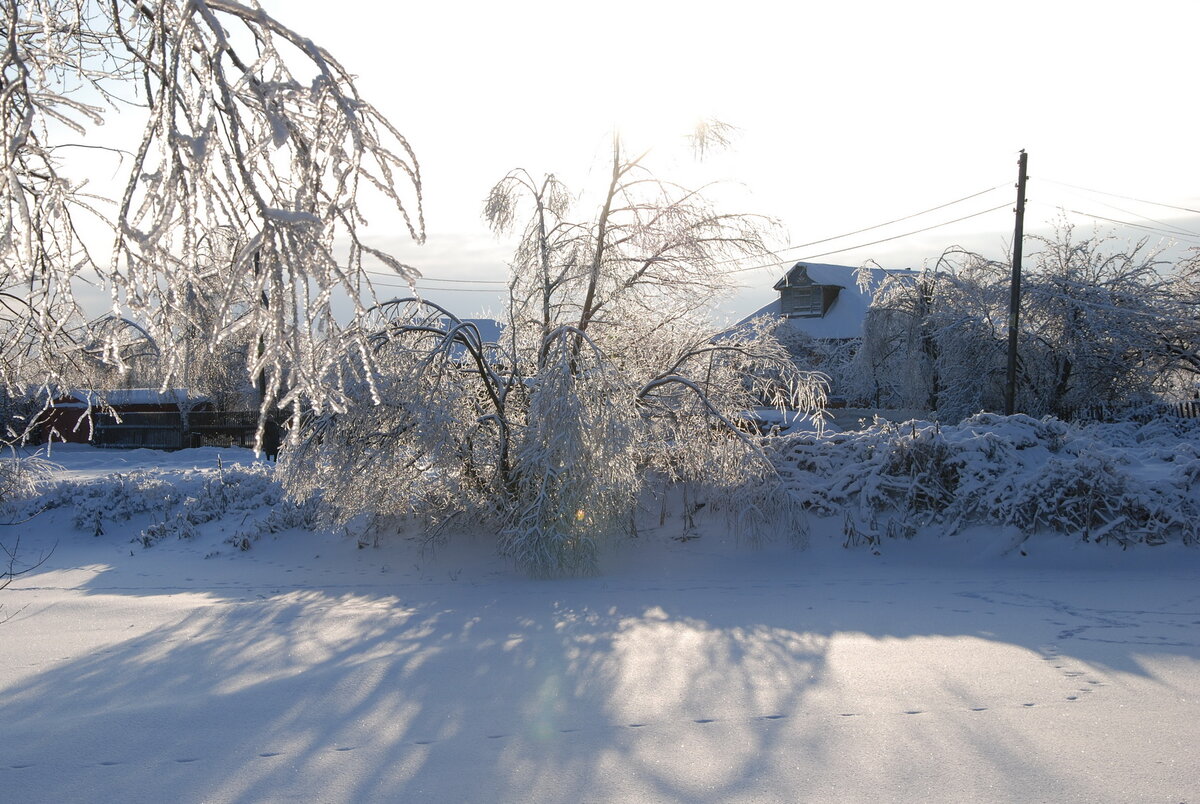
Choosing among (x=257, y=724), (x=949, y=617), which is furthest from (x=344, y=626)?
(x=949, y=617)

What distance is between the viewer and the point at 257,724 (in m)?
4.59

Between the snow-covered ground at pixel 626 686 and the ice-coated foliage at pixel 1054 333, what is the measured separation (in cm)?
1210

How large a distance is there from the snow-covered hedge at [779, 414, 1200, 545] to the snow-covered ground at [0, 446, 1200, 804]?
0.45 meters

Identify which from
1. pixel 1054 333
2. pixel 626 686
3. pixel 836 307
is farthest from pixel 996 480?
pixel 836 307

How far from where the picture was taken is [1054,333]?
70.6 feet

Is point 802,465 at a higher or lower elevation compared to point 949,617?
higher

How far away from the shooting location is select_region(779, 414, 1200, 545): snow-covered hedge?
10.8 meters

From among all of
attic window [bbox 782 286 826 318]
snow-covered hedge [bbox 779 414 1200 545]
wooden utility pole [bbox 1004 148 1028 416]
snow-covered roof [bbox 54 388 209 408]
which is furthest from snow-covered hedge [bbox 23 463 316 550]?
attic window [bbox 782 286 826 318]

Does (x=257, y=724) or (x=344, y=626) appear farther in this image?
(x=344, y=626)

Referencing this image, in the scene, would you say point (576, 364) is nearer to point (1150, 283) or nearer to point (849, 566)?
point (849, 566)

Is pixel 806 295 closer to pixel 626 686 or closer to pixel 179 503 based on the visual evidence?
pixel 179 503

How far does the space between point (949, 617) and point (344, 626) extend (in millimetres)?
5472

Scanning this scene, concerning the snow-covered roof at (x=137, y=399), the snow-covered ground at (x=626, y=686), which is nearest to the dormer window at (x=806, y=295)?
the snow-covered roof at (x=137, y=399)

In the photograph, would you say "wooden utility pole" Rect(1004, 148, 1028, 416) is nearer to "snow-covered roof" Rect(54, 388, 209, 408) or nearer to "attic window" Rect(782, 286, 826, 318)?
"attic window" Rect(782, 286, 826, 318)
